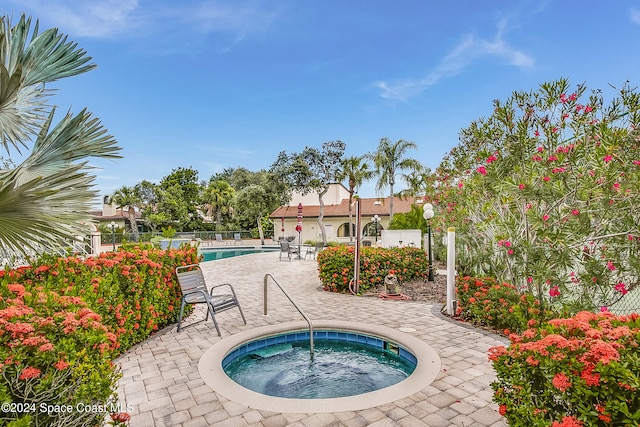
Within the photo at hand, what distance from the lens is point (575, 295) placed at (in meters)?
4.53

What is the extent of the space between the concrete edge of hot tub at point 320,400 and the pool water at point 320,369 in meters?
0.21

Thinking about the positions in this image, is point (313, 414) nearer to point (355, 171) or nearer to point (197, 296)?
point (197, 296)

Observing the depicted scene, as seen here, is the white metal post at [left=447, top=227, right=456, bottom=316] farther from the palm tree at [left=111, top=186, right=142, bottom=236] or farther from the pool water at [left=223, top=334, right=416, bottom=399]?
the palm tree at [left=111, top=186, right=142, bottom=236]

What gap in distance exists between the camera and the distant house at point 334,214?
29250 mm

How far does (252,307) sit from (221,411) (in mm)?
4144

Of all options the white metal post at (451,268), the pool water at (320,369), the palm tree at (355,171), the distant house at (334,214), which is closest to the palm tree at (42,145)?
the pool water at (320,369)

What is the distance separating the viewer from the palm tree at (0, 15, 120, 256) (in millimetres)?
3260

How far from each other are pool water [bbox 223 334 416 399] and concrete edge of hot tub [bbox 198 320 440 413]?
208mm

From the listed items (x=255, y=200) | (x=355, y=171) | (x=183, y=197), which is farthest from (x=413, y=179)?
(x=183, y=197)

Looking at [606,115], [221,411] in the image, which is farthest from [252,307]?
[606,115]

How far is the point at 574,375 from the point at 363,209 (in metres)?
28.0

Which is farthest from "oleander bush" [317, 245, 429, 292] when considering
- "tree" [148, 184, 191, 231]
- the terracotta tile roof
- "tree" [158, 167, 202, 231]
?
"tree" [158, 167, 202, 231]

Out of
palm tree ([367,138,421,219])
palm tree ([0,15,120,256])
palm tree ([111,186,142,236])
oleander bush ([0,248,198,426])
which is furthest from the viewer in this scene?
palm tree ([111,186,142,236])

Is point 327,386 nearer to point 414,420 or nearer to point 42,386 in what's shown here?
point 414,420
